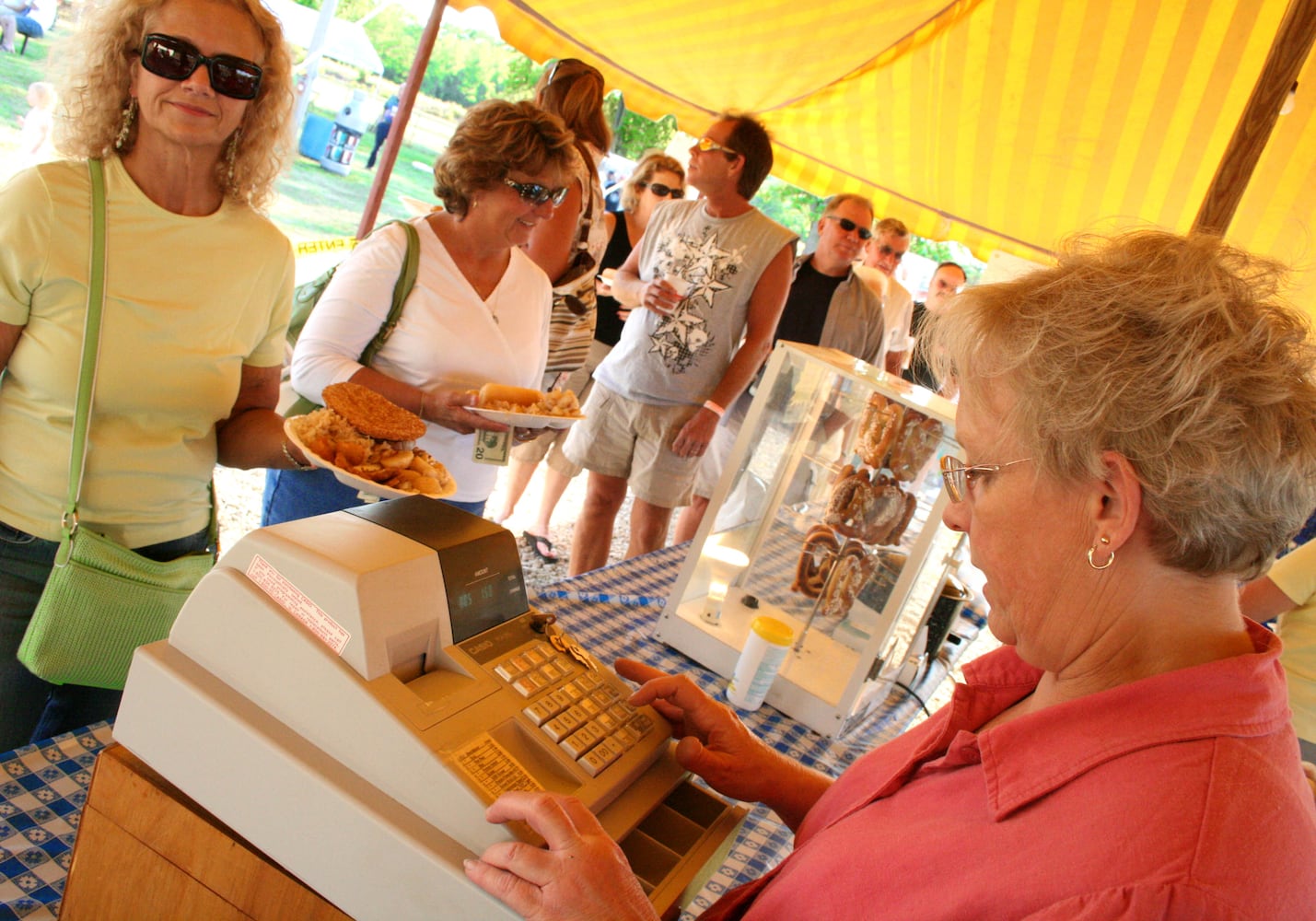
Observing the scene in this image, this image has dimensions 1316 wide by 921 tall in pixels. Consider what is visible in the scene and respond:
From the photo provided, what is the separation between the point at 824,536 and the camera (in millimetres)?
1956

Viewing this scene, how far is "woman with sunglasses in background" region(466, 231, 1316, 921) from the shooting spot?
2.28 ft

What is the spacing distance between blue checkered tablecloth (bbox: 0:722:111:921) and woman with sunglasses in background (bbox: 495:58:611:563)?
73.9 inches

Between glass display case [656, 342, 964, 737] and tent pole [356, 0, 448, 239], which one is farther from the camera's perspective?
tent pole [356, 0, 448, 239]

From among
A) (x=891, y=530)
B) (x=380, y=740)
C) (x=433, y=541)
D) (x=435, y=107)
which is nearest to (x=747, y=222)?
(x=891, y=530)

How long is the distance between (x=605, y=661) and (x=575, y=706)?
83 cm

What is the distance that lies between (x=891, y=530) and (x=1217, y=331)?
3.60ft

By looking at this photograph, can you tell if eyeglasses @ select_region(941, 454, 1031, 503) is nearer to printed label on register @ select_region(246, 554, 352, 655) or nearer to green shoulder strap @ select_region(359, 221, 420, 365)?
printed label on register @ select_region(246, 554, 352, 655)

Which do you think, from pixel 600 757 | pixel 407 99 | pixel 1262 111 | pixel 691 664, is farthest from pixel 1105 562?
Result: pixel 407 99

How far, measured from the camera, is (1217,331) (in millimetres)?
806

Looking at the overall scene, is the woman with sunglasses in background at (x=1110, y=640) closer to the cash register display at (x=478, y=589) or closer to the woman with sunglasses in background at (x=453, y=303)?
the cash register display at (x=478, y=589)

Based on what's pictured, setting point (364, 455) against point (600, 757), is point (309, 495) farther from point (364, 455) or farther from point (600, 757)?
point (600, 757)

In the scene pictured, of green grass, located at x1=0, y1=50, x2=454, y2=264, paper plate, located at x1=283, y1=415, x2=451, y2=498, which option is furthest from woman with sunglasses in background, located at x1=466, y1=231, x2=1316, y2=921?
green grass, located at x1=0, y1=50, x2=454, y2=264

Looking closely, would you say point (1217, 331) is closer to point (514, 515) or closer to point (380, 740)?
point (380, 740)

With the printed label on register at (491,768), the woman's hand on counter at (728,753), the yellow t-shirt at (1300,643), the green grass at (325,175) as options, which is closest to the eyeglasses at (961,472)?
the woman's hand on counter at (728,753)
